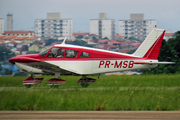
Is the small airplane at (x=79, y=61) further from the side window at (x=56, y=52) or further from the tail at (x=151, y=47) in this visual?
the tail at (x=151, y=47)

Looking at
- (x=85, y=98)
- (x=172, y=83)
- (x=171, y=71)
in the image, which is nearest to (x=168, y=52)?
(x=171, y=71)

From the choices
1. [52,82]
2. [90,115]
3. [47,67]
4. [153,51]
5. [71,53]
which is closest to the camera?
[90,115]

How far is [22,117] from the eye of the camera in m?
8.62

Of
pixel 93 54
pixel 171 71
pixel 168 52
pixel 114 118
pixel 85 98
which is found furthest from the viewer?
pixel 168 52

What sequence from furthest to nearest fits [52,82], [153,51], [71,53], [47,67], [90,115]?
[153,51] < [47,67] < [71,53] < [52,82] < [90,115]

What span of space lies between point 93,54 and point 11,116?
352 inches

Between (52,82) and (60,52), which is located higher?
(60,52)

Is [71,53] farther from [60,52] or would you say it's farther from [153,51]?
[153,51]

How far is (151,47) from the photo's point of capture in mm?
17984

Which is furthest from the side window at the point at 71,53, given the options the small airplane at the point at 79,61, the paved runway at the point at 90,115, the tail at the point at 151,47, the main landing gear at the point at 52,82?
the paved runway at the point at 90,115

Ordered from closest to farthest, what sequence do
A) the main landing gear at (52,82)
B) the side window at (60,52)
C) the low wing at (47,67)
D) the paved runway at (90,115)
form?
1. the paved runway at (90,115)
2. the main landing gear at (52,82)
3. the low wing at (47,67)
4. the side window at (60,52)

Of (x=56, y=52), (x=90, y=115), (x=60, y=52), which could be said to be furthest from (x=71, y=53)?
(x=90, y=115)

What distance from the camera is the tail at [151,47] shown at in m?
17.9

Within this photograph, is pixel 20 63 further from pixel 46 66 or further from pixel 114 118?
pixel 114 118
